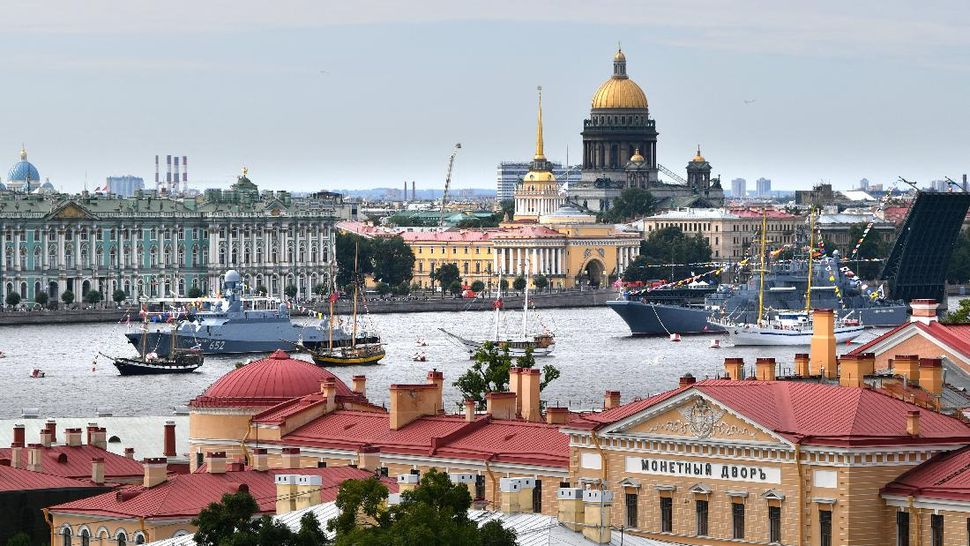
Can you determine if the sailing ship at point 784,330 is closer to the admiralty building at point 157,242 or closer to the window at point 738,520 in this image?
the admiralty building at point 157,242

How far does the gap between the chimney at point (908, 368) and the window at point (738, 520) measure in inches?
124

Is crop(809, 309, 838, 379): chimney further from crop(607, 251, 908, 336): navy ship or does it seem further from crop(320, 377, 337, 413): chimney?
crop(607, 251, 908, 336): navy ship

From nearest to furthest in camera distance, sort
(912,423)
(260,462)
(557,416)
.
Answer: (912,423)
(260,462)
(557,416)

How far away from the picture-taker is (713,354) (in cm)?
7756

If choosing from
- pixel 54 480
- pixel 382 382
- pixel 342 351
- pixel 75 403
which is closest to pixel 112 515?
pixel 54 480

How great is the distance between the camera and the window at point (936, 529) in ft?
67.5

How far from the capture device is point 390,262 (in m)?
124

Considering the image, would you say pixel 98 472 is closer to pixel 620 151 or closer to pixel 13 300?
pixel 13 300

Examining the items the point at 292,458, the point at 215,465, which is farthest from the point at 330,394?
the point at 215,465

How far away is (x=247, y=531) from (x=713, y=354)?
2289 inches

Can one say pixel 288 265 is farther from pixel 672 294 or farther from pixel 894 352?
pixel 894 352

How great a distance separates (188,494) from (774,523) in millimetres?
5320

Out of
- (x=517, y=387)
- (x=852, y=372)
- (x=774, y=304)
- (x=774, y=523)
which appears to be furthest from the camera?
(x=774, y=304)

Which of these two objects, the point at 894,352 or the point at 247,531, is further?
the point at 894,352
